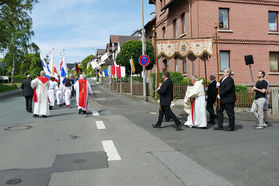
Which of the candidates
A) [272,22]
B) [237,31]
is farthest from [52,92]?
[272,22]

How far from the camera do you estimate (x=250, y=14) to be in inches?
843

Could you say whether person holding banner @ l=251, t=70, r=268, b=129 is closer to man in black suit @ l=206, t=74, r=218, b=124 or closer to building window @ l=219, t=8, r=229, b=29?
man in black suit @ l=206, t=74, r=218, b=124

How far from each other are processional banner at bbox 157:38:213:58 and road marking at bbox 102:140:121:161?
6.39 metres

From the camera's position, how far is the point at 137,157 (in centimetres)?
504

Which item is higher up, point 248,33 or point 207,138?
point 248,33

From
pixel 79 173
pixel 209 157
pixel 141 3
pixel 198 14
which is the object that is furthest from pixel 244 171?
pixel 198 14

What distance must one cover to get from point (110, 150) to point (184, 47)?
7.49 metres

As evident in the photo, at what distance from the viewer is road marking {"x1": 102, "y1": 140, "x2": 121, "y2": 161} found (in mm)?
4988

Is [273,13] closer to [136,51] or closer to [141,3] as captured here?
[141,3]

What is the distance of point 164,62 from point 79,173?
78.6ft

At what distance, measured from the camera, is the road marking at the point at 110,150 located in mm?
4988

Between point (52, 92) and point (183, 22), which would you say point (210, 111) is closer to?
point (52, 92)

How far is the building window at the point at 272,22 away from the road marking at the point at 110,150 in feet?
67.5

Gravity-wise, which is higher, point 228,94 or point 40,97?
point 228,94
